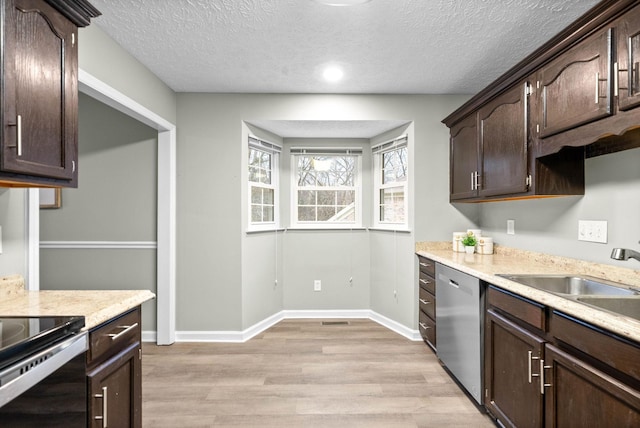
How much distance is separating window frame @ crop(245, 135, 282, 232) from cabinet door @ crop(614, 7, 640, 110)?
2.91 m

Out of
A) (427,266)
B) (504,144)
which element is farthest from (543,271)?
(427,266)

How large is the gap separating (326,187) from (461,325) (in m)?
2.38

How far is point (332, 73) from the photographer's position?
3062 mm

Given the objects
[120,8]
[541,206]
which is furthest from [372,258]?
[120,8]

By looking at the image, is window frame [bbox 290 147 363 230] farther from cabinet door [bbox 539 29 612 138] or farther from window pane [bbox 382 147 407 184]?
cabinet door [bbox 539 29 612 138]

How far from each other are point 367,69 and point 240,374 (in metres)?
2.68

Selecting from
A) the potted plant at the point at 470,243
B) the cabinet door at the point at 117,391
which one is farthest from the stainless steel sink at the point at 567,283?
the cabinet door at the point at 117,391

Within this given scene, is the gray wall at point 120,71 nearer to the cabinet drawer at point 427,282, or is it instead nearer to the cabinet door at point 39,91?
the cabinet door at point 39,91

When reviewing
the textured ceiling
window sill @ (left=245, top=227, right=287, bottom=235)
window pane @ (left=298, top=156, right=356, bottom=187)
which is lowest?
window sill @ (left=245, top=227, right=287, bottom=235)

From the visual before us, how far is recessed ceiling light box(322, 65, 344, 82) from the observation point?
2.96m

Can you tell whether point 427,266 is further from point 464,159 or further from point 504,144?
point 504,144

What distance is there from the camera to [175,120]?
3.52 metres

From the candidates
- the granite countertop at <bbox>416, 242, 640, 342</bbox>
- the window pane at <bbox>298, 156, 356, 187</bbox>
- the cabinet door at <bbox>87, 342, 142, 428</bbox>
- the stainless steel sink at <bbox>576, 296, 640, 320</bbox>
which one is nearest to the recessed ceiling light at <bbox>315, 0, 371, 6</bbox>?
the granite countertop at <bbox>416, 242, 640, 342</bbox>

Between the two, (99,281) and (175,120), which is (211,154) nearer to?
(175,120)
